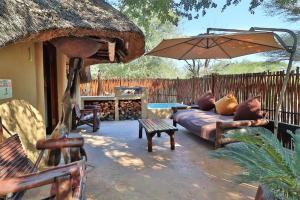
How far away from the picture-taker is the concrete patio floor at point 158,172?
11.0ft

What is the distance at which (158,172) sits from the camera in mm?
4180

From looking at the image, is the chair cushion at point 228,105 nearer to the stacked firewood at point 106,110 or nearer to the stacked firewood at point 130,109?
the stacked firewood at point 130,109

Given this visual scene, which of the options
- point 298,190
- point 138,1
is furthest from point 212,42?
point 298,190

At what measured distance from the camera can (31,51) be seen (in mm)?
4930

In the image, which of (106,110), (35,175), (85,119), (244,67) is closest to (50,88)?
(85,119)

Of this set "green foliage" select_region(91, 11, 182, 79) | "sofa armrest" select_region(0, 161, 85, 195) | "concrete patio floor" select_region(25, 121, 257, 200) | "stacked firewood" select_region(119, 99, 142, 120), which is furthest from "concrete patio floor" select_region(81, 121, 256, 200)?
A: "green foliage" select_region(91, 11, 182, 79)

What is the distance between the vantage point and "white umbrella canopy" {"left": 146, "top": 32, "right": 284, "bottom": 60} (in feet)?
18.5

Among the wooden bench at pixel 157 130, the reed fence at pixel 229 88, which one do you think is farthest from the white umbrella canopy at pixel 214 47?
the wooden bench at pixel 157 130

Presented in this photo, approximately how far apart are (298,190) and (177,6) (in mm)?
6480

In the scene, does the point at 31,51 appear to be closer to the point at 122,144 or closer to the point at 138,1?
the point at 122,144

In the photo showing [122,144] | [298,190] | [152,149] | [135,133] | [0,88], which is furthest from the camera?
[135,133]

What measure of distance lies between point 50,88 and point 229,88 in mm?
4510

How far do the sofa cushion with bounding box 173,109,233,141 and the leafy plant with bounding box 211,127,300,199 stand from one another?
293 cm

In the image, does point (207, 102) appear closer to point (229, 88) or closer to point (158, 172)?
point (229, 88)
